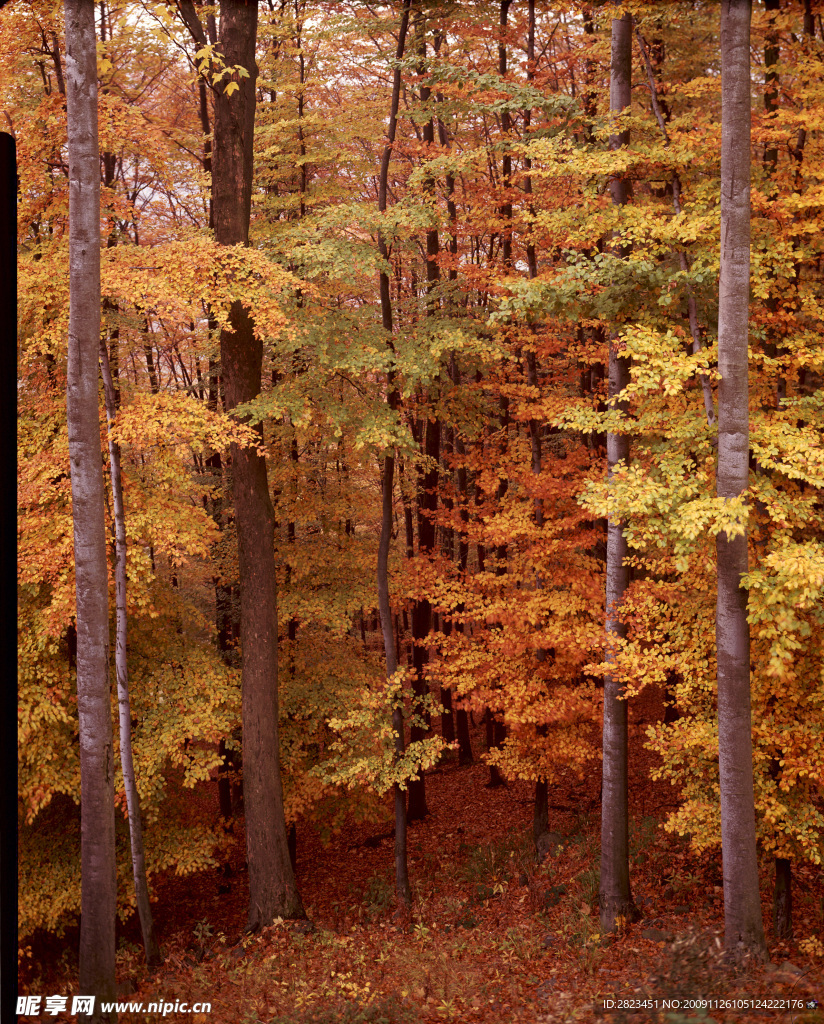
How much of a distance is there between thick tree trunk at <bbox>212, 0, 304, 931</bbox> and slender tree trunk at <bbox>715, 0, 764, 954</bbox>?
6.48m

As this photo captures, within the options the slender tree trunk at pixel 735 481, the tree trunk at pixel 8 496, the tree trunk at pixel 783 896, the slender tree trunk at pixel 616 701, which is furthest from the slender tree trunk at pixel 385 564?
the tree trunk at pixel 8 496

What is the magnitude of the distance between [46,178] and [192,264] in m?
2.33

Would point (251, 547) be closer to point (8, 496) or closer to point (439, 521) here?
point (439, 521)

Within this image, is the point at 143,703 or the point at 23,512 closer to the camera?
the point at 23,512

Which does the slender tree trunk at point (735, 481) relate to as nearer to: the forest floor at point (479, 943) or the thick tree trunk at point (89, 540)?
the forest floor at point (479, 943)

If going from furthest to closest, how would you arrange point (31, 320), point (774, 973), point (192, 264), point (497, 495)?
1. point (497, 495)
2. point (31, 320)
3. point (192, 264)
4. point (774, 973)

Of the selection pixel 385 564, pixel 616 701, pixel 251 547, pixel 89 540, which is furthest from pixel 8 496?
pixel 385 564

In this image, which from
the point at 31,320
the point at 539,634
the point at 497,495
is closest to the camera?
the point at 31,320

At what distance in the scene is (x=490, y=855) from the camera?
1341 centimetres

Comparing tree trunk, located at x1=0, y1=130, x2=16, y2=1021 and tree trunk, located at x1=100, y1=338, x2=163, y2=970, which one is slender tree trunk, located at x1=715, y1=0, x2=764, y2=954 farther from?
tree trunk, located at x1=100, y1=338, x2=163, y2=970

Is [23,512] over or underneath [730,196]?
underneath

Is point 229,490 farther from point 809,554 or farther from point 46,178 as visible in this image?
point 809,554

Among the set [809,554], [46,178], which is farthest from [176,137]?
[809,554]

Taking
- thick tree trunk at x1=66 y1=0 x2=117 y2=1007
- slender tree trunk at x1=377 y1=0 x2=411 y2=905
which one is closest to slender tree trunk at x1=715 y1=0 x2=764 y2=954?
slender tree trunk at x1=377 y1=0 x2=411 y2=905
